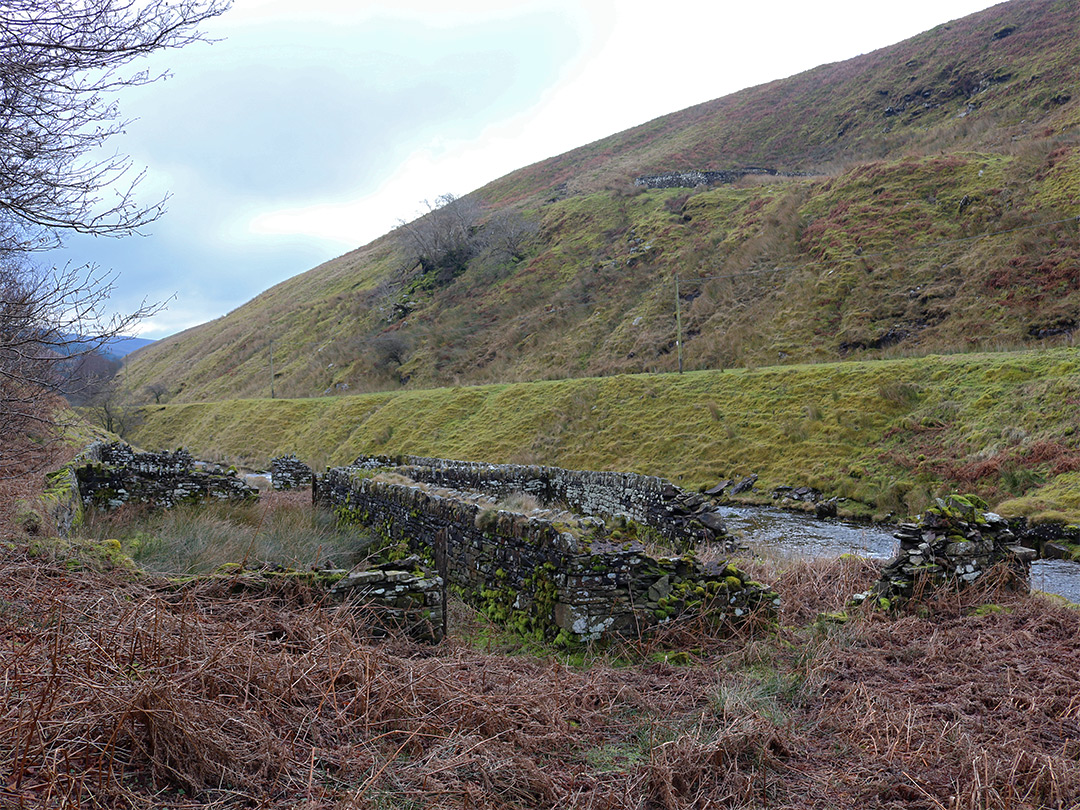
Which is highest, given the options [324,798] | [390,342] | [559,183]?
[559,183]

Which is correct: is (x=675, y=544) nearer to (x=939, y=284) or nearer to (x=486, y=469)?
(x=486, y=469)

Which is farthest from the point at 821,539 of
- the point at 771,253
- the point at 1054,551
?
the point at 771,253

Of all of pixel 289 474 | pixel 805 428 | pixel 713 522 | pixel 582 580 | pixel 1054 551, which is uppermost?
pixel 289 474

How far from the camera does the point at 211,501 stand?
1553cm

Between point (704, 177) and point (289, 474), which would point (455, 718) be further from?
point (704, 177)

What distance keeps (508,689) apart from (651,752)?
137cm

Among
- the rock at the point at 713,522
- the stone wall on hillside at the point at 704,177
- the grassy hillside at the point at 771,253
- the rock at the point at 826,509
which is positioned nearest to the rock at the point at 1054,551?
the rock at the point at 826,509

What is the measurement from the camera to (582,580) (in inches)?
274

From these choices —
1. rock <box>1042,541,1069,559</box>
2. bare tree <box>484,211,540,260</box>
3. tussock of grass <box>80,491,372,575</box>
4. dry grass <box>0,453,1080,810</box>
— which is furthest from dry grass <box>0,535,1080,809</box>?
bare tree <box>484,211,540,260</box>

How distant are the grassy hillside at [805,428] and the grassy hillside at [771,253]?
5.37 m

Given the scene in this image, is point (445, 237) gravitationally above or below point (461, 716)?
above

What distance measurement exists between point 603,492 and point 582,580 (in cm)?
895

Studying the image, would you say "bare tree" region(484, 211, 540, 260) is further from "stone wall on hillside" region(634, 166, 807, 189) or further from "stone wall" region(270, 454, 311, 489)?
"stone wall" region(270, 454, 311, 489)

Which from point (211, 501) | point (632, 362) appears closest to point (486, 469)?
point (211, 501)
